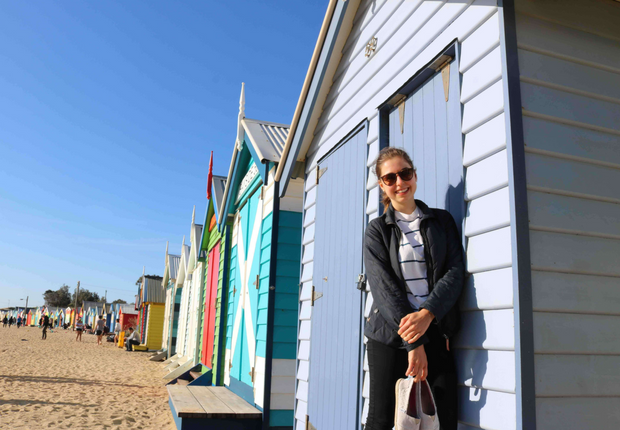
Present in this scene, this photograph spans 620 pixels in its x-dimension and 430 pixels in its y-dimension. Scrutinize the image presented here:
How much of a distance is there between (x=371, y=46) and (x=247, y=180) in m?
4.52

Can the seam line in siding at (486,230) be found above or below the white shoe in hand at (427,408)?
above

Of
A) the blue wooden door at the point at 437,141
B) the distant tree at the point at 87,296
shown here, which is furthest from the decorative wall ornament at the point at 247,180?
the distant tree at the point at 87,296

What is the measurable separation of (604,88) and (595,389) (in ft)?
4.73

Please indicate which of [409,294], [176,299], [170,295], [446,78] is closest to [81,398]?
[409,294]

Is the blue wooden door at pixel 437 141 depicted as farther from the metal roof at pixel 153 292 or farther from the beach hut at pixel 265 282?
the metal roof at pixel 153 292

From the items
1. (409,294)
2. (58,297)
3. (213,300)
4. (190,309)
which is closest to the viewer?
(409,294)

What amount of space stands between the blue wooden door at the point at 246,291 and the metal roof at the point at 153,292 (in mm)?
23049

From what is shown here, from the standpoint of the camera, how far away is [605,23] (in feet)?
8.27

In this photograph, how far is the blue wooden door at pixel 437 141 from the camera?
2.64 metres

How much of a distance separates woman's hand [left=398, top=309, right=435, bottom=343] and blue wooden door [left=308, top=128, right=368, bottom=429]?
4.74ft

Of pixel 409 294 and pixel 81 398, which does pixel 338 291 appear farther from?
pixel 81 398

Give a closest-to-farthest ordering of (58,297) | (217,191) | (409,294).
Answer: (409,294) → (217,191) → (58,297)

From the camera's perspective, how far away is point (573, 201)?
2.22 meters

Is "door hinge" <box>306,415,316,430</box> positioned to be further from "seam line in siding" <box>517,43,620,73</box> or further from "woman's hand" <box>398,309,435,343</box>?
"seam line in siding" <box>517,43,620,73</box>
